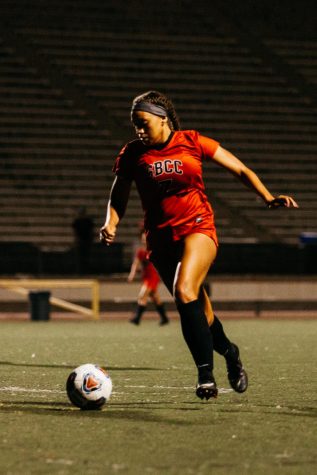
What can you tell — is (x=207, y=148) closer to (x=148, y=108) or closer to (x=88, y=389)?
(x=148, y=108)

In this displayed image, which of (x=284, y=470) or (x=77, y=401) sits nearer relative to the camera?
(x=284, y=470)

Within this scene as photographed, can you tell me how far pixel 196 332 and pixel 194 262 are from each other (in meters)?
0.47

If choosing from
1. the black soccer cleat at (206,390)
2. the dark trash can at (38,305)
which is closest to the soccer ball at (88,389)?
the black soccer cleat at (206,390)

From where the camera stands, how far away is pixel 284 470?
488 cm

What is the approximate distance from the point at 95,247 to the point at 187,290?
15.9 metres

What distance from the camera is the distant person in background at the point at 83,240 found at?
75.0 feet

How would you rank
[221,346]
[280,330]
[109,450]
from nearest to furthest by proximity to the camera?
1. [109,450]
2. [221,346]
3. [280,330]

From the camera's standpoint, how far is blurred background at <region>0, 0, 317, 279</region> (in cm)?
2580

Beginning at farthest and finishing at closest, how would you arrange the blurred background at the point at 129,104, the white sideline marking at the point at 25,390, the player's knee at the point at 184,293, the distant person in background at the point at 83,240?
1. the blurred background at the point at 129,104
2. the distant person in background at the point at 83,240
3. the white sideline marking at the point at 25,390
4. the player's knee at the point at 184,293

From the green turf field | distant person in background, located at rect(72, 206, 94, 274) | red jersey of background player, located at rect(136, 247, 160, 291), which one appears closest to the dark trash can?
red jersey of background player, located at rect(136, 247, 160, 291)

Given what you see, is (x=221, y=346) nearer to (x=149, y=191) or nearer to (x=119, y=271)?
(x=149, y=191)

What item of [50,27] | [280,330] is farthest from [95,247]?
[50,27]

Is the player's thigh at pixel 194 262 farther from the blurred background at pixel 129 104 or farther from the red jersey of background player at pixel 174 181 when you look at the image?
the blurred background at pixel 129 104

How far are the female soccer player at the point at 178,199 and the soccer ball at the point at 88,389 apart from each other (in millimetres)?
627
